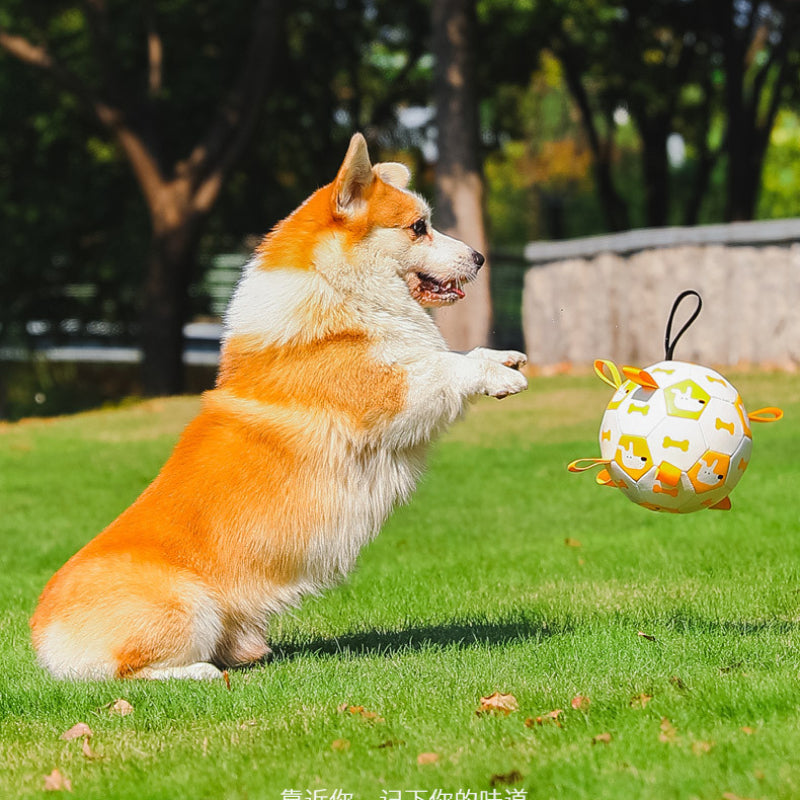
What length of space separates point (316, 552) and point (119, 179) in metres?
21.7

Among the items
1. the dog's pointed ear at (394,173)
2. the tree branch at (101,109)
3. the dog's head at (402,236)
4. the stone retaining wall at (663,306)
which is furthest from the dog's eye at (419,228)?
the tree branch at (101,109)

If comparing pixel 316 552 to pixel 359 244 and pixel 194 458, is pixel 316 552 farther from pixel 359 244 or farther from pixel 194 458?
pixel 359 244

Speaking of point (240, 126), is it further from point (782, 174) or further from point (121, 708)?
point (782, 174)

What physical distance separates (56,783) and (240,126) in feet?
55.4

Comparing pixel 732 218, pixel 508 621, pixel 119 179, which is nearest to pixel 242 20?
pixel 119 179

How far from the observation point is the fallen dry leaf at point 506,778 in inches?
160

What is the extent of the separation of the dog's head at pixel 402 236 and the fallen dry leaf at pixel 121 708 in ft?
7.10

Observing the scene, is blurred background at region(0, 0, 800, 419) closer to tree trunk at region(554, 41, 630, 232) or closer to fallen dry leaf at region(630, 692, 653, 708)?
tree trunk at region(554, 41, 630, 232)

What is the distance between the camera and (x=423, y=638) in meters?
6.37

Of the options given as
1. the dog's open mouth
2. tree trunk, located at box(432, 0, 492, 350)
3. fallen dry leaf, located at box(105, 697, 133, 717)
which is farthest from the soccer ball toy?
tree trunk, located at box(432, 0, 492, 350)

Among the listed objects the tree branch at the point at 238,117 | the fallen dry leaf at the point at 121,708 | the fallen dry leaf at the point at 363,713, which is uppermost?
the tree branch at the point at 238,117

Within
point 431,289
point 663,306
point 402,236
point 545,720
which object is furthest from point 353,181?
point 663,306

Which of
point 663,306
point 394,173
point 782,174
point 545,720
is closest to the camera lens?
Answer: point 545,720

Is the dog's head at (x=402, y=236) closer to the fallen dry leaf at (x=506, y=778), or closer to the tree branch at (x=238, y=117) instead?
the fallen dry leaf at (x=506, y=778)
